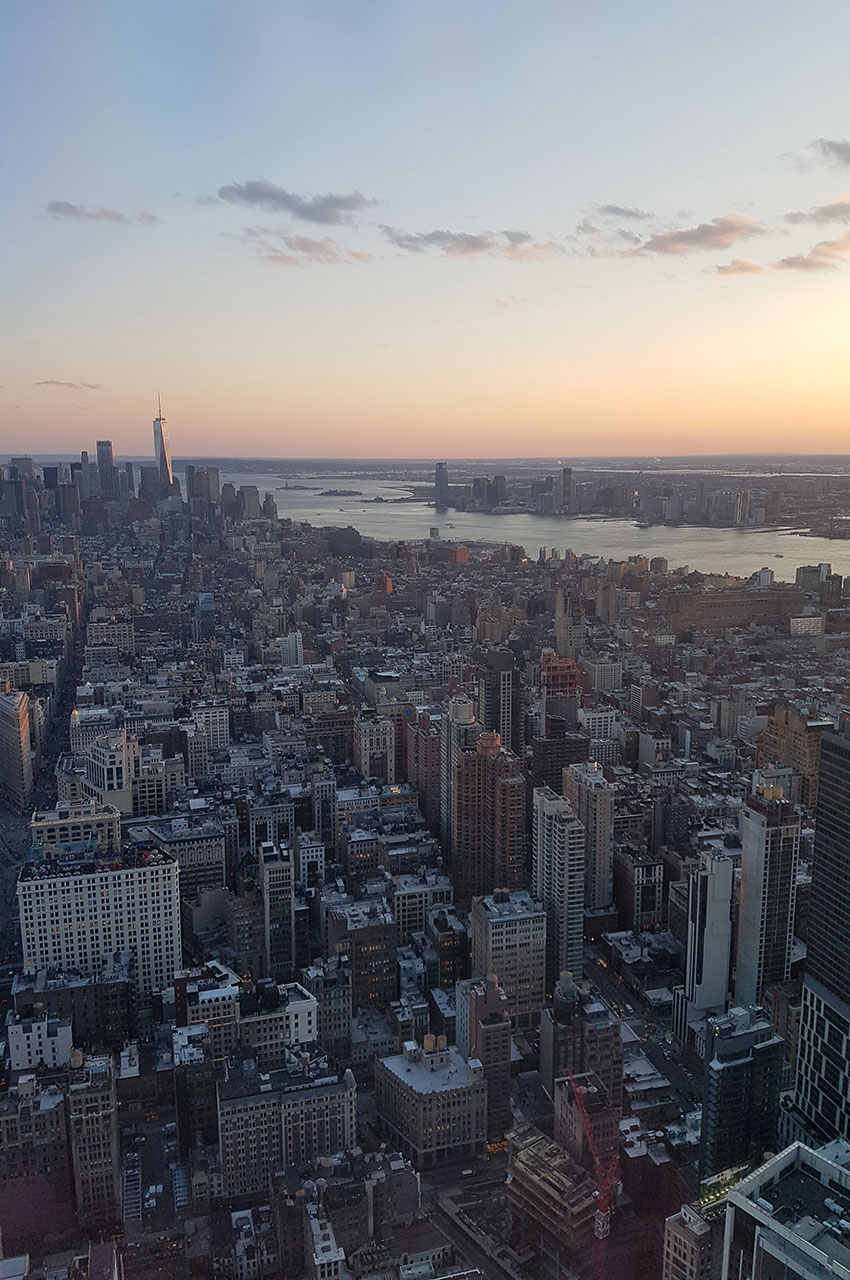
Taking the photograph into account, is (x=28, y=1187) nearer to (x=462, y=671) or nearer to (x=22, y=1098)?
(x=22, y=1098)

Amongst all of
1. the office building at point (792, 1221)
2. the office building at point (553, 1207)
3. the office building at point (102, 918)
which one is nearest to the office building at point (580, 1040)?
the office building at point (553, 1207)

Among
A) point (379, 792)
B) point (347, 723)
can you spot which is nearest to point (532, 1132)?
point (379, 792)

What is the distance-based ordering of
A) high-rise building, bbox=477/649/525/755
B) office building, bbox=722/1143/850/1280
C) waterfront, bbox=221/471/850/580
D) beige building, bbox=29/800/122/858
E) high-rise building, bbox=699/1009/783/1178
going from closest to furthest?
office building, bbox=722/1143/850/1280, high-rise building, bbox=699/1009/783/1178, beige building, bbox=29/800/122/858, high-rise building, bbox=477/649/525/755, waterfront, bbox=221/471/850/580

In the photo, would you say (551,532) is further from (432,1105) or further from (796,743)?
(432,1105)

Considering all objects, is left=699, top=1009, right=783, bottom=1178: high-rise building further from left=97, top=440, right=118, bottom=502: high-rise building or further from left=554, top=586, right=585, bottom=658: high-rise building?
left=97, top=440, right=118, bottom=502: high-rise building

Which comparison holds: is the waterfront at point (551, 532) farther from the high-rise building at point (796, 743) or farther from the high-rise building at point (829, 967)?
the high-rise building at point (829, 967)

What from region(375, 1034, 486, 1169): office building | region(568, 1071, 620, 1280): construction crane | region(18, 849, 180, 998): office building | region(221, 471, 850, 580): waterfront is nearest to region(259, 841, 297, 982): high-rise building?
region(18, 849, 180, 998): office building
